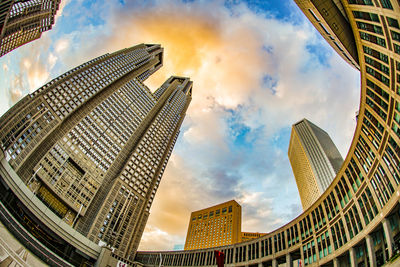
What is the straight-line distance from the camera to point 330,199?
2007 inches

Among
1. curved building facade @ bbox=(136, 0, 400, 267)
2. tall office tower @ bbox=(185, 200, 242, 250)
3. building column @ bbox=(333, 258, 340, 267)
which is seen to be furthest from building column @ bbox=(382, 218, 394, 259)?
tall office tower @ bbox=(185, 200, 242, 250)

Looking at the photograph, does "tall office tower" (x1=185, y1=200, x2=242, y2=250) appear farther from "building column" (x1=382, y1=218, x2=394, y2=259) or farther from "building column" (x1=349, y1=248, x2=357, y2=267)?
"building column" (x1=382, y1=218, x2=394, y2=259)

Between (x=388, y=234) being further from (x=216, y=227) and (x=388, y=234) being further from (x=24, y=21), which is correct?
(x=24, y=21)

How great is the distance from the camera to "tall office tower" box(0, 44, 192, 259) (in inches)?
3159

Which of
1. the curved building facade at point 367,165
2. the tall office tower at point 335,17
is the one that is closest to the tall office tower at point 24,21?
the tall office tower at point 335,17

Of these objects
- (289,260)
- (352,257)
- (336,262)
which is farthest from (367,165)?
(289,260)

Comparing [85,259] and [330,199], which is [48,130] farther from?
[330,199]

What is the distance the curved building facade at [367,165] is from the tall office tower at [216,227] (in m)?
105

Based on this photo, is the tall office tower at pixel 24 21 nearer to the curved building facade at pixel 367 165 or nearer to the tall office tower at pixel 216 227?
the curved building facade at pixel 367 165

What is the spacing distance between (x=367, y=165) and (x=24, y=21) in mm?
155400

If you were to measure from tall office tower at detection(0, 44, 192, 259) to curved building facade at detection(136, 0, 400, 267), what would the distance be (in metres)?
61.8

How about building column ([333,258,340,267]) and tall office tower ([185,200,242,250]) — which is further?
tall office tower ([185,200,242,250])

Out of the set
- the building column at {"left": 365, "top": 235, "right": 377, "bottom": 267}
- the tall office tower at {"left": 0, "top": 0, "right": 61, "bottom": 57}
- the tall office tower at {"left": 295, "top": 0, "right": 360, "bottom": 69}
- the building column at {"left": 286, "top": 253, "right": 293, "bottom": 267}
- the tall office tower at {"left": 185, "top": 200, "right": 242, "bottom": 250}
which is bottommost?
the building column at {"left": 365, "top": 235, "right": 377, "bottom": 267}

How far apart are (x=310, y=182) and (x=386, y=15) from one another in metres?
186
